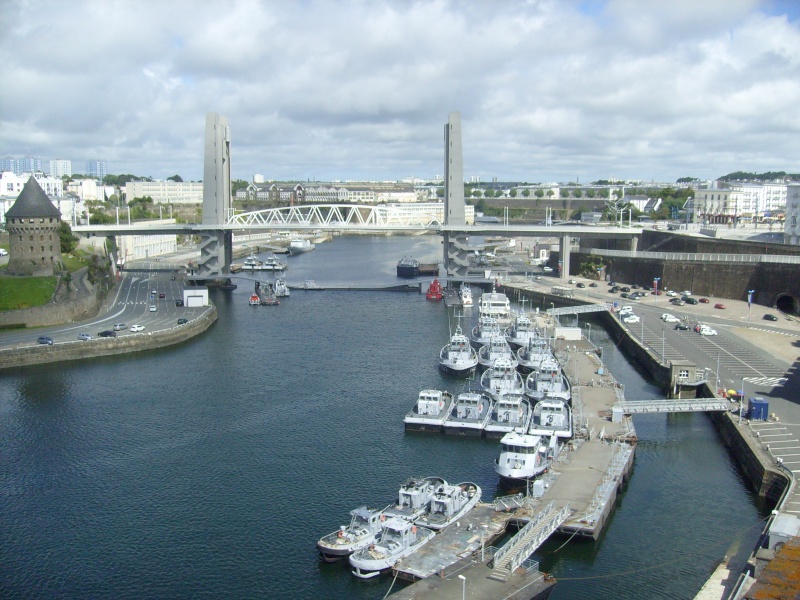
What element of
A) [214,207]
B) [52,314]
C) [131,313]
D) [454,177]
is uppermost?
[454,177]

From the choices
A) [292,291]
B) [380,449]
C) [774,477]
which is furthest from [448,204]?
[774,477]

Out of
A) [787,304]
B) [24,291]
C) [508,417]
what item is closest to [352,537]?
[508,417]

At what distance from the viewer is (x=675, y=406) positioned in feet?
55.9

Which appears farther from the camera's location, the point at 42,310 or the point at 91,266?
the point at 91,266

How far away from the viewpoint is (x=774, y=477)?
43.4ft

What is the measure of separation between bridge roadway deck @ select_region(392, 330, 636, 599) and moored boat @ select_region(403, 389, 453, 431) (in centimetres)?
285

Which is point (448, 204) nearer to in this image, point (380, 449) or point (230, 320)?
point (230, 320)

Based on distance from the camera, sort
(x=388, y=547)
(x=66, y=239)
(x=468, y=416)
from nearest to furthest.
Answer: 1. (x=388, y=547)
2. (x=468, y=416)
3. (x=66, y=239)

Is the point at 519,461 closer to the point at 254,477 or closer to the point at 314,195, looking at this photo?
the point at 254,477

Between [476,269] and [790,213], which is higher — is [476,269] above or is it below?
below

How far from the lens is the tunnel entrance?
29844 mm

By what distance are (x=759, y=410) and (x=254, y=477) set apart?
9.81 metres

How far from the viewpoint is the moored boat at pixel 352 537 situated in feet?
38.0

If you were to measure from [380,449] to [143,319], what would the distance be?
15518 mm
